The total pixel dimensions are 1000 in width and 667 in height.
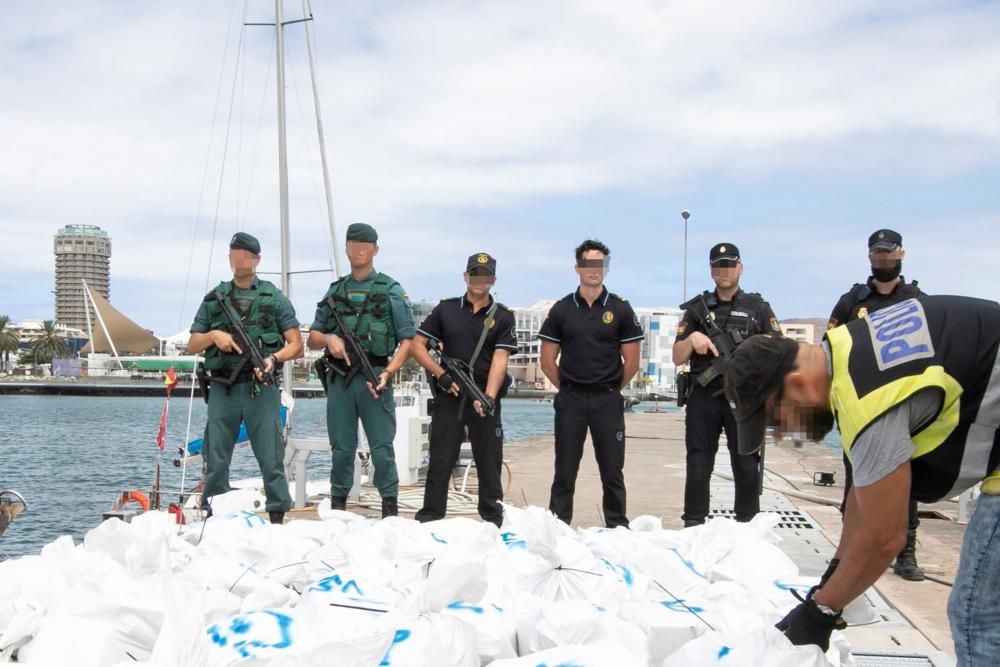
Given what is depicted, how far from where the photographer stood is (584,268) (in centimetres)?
466

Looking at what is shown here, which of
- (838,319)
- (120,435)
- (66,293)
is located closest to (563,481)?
(838,319)

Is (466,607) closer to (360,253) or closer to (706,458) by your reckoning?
(706,458)

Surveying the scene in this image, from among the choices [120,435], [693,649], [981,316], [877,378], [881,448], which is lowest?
[120,435]

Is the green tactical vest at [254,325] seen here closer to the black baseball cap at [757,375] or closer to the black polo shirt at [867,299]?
the black polo shirt at [867,299]

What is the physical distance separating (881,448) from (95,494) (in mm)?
12087

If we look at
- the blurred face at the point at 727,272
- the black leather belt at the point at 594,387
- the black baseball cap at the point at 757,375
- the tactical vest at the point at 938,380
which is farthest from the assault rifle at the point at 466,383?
the tactical vest at the point at 938,380

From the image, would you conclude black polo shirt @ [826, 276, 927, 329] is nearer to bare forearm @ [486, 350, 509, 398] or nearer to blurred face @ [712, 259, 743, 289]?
blurred face @ [712, 259, 743, 289]

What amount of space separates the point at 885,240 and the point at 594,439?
5.74 feet

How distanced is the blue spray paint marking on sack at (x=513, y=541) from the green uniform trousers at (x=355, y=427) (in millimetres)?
1559

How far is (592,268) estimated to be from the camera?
15.3ft

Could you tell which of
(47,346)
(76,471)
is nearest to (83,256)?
(47,346)

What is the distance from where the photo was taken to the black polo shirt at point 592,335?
4.63m

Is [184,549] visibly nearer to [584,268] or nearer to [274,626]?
[274,626]

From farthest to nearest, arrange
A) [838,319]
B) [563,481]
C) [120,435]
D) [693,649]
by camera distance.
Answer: [120,435], [563,481], [838,319], [693,649]
